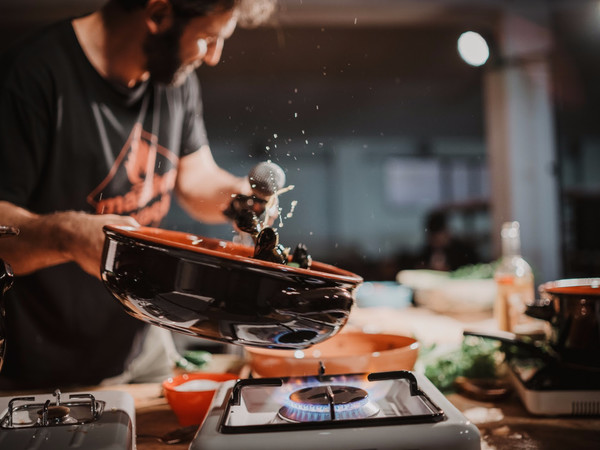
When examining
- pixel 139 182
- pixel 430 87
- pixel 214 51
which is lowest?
pixel 139 182

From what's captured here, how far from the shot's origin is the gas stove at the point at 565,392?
0.96 m

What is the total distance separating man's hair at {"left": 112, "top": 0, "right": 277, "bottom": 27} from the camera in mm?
1228

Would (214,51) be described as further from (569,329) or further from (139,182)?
(569,329)

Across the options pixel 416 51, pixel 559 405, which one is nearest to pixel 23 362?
pixel 559 405

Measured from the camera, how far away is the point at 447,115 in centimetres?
821

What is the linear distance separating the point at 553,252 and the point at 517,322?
2382 millimetres

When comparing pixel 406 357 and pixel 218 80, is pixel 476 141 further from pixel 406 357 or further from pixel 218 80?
pixel 406 357

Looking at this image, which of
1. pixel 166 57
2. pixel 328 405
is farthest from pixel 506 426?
pixel 166 57

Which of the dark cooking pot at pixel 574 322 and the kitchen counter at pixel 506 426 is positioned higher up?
the dark cooking pot at pixel 574 322

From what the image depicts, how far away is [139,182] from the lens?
1.49m

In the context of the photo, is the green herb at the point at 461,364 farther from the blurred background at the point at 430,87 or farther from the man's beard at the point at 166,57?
the man's beard at the point at 166,57

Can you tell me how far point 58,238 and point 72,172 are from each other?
59 centimetres

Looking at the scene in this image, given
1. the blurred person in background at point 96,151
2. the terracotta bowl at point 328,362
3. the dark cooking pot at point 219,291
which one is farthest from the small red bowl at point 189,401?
the blurred person in background at point 96,151

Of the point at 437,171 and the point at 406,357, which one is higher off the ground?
the point at 437,171
